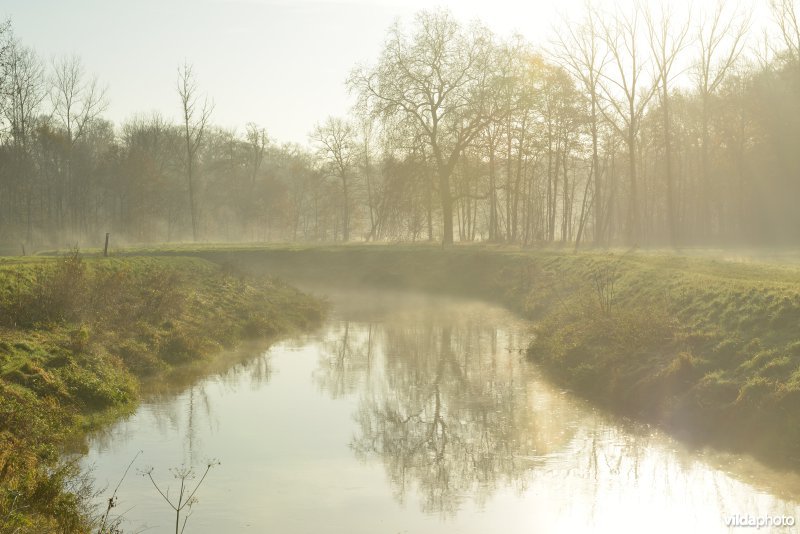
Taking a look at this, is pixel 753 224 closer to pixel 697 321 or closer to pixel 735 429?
pixel 697 321

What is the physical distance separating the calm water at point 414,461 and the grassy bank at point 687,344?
2.65 ft

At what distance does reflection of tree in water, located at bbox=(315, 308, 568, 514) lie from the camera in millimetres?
12859

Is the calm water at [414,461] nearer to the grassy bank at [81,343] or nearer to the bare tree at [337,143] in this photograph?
the grassy bank at [81,343]

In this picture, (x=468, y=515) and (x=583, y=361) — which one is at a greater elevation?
(x=583, y=361)

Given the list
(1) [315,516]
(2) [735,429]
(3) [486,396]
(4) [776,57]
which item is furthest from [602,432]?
(4) [776,57]

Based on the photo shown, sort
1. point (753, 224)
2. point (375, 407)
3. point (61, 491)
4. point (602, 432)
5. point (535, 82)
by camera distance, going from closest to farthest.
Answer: point (61, 491), point (602, 432), point (375, 407), point (535, 82), point (753, 224)

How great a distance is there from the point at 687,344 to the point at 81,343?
13455 millimetres

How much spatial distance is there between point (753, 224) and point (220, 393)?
4631 cm

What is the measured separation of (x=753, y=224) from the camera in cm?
5472

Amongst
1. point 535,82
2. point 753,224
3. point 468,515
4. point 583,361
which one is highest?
point 535,82

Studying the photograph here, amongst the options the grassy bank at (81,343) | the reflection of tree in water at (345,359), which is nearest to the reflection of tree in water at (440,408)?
the reflection of tree in water at (345,359)

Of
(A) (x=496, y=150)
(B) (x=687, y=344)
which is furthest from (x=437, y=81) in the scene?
(B) (x=687, y=344)

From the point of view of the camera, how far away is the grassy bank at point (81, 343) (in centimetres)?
1051

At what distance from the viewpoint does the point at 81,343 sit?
57.9 feet
